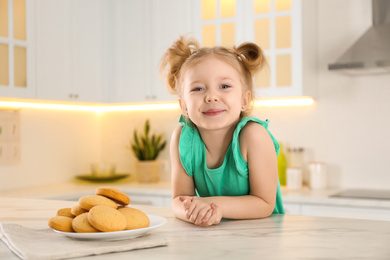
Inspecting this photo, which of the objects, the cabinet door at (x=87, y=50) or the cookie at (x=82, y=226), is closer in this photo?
the cookie at (x=82, y=226)

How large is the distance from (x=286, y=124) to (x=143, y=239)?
100 inches

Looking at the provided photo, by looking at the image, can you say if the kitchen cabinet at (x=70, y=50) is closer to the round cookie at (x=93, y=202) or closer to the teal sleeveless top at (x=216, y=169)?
the teal sleeveless top at (x=216, y=169)

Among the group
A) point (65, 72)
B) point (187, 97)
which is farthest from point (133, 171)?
point (187, 97)

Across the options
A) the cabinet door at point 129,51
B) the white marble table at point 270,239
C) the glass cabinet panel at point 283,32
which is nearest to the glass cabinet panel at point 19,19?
the cabinet door at point 129,51

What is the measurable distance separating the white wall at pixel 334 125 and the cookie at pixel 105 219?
2514 mm

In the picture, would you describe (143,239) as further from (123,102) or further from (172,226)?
(123,102)

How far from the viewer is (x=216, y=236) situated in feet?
2.88

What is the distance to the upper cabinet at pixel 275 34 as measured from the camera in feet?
9.53

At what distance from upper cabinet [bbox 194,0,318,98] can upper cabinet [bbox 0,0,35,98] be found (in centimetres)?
106

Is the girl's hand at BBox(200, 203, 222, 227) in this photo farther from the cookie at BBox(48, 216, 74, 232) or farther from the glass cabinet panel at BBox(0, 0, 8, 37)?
the glass cabinet panel at BBox(0, 0, 8, 37)

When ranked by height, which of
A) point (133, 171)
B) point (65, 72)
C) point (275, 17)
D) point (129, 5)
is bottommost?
point (133, 171)

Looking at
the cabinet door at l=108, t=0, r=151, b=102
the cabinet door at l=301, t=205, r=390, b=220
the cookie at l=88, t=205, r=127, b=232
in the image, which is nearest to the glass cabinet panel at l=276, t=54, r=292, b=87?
the cabinet door at l=301, t=205, r=390, b=220

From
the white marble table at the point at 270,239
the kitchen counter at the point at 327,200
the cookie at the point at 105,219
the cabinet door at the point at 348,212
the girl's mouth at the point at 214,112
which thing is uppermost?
the girl's mouth at the point at 214,112

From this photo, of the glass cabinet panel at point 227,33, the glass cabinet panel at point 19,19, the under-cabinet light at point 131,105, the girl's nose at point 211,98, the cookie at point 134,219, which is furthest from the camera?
the under-cabinet light at point 131,105
